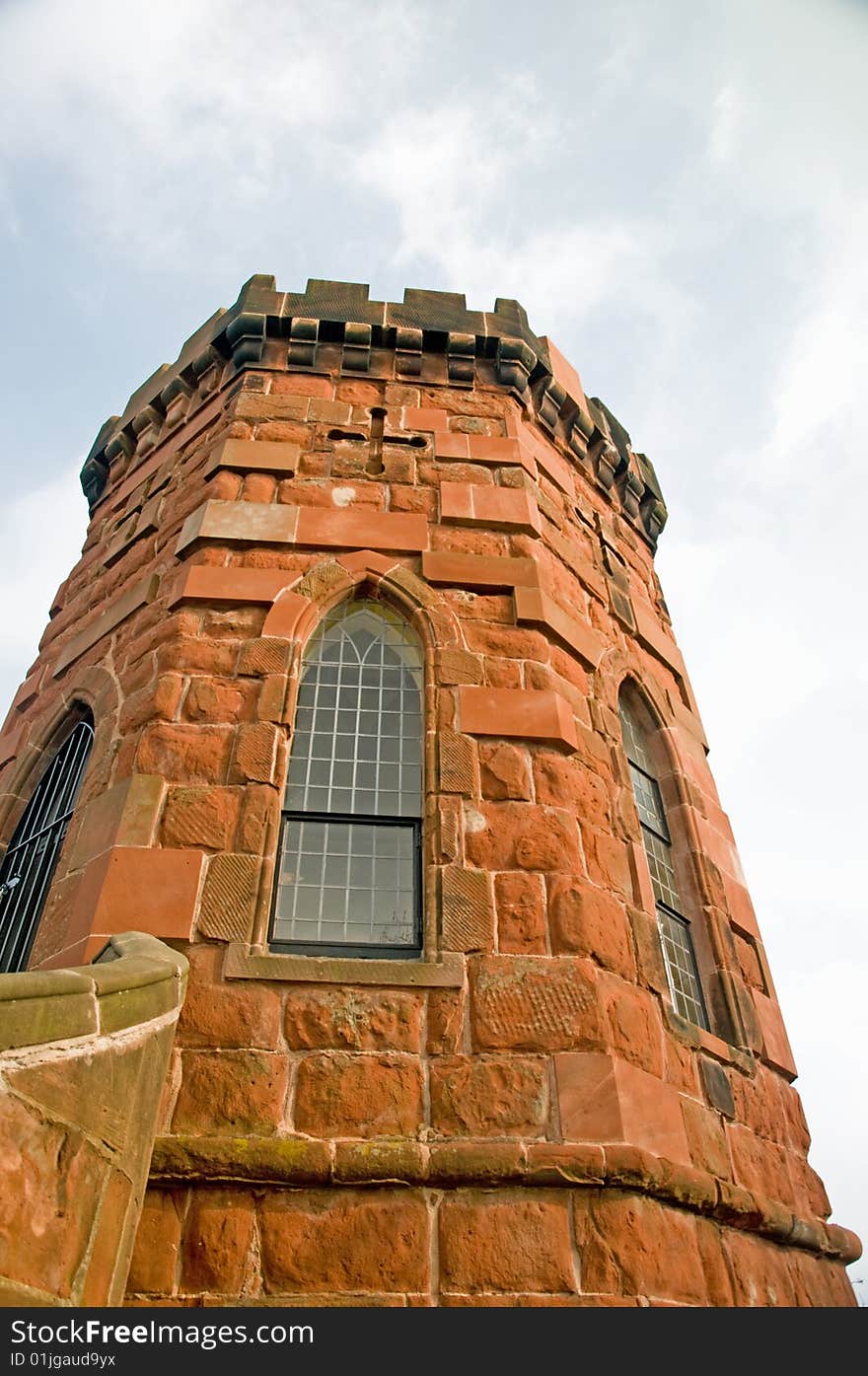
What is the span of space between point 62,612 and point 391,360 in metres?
3.35

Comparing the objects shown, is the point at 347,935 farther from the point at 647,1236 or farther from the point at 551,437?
the point at 551,437

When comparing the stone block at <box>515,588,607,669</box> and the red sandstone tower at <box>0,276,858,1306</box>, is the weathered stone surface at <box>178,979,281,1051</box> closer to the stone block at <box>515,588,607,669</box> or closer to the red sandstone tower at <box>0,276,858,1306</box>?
the red sandstone tower at <box>0,276,858,1306</box>

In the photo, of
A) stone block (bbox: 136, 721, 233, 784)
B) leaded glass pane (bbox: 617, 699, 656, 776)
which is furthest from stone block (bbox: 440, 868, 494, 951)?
leaded glass pane (bbox: 617, 699, 656, 776)

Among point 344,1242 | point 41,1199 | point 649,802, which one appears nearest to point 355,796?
point 344,1242

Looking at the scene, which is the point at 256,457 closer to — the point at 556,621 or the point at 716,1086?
the point at 556,621

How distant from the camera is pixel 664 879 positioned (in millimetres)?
5781

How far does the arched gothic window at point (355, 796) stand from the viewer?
4398 mm

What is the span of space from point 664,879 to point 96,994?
151 inches

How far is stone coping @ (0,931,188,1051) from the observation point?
257 centimetres

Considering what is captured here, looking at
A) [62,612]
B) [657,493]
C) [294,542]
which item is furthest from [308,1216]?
[657,493]

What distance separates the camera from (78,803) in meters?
5.09

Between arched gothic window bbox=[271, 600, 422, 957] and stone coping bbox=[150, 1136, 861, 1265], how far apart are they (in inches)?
36.8

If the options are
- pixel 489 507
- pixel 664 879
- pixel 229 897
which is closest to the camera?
pixel 229 897

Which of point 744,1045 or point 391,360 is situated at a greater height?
point 391,360
